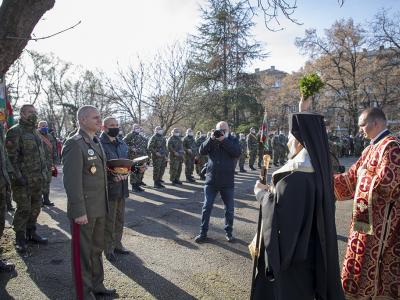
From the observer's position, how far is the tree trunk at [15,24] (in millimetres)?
3324

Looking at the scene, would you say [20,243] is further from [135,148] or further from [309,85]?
[135,148]

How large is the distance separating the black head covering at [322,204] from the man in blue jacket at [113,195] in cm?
296

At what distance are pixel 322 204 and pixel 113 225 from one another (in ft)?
11.1

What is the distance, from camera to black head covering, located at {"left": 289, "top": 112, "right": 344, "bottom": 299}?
291 cm

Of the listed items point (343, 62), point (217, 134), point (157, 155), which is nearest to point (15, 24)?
point (217, 134)

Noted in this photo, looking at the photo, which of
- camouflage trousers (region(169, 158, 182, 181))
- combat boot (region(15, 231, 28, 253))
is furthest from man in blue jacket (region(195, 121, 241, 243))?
camouflage trousers (region(169, 158, 182, 181))

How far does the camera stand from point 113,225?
5316 millimetres

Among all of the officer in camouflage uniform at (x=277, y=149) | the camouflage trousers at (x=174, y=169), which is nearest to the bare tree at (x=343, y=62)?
the officer in camouflage uniform at (x=277, y=149)

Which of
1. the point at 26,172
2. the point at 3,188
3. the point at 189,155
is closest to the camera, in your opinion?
the point at 3,188

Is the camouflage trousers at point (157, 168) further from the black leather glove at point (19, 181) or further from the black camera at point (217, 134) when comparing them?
the black leather glove at point (19, 181)

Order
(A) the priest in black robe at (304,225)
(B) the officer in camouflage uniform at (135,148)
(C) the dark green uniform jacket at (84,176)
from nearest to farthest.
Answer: (A) the priest in black robe at (304,225) < (C) the dark green uniform jacket at (84,176) < (B) the officer in camouflage uniform at (135,148)

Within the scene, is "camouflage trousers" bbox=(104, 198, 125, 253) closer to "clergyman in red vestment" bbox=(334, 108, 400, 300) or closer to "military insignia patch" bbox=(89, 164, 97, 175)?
"military insignia patch" bbox=(89, 164, 97, 175)

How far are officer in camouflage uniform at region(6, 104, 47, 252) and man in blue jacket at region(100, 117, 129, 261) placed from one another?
4.63 feet

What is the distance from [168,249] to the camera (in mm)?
5996
